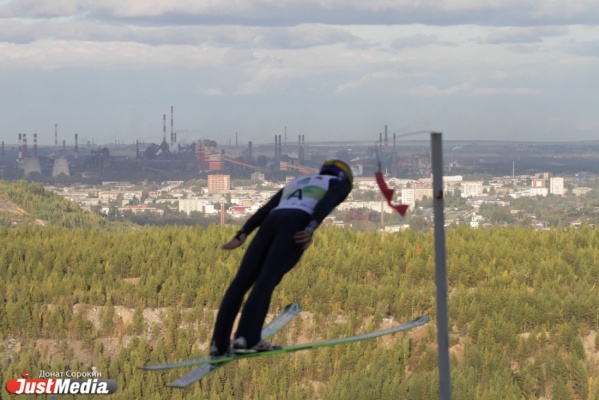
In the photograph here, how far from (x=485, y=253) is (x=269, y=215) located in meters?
47.1

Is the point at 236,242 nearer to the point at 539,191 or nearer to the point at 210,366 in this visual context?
the point at 210,366

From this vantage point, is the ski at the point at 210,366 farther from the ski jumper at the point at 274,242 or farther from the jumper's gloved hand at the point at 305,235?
the jumper's gloved hand at the point at 305,235

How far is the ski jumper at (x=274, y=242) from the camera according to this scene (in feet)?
44.1

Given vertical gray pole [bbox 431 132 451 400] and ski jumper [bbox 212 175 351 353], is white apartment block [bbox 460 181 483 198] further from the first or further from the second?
vertical gray pole [bbox 431 132 451 400]

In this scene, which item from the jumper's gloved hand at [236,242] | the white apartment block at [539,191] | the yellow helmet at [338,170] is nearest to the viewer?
the yellow helmet at [338,170]

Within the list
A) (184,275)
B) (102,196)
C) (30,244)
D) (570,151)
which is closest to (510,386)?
(184,275)

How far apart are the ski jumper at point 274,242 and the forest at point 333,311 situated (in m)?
30.2

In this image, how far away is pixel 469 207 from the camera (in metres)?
116

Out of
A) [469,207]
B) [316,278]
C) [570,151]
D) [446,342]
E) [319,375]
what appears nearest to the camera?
[446,342]

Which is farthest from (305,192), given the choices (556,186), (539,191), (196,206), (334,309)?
(196,206)

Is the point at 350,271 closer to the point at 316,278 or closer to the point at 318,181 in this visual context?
the point at 316,278

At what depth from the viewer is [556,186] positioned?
136 metres

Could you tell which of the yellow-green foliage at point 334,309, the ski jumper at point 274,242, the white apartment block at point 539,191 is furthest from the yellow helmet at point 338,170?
the white apartment block at point 539,191

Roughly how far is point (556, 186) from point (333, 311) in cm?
8425
